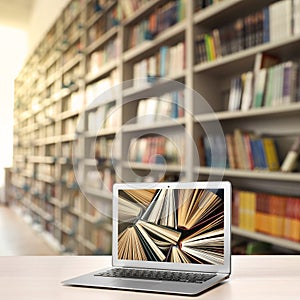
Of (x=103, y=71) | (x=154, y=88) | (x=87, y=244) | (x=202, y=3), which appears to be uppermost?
(x=202, y=3)

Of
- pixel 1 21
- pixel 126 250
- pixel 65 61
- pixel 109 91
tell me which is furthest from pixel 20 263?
pixel 65 61

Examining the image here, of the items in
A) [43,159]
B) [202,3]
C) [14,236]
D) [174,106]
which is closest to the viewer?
[202,3]

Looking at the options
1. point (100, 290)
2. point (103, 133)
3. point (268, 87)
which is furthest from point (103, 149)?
point (100, 290)

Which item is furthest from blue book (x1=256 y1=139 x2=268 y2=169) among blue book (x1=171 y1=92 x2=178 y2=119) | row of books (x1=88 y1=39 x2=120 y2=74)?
row of books (x1=88 y1=39 x2=120 y2=74)

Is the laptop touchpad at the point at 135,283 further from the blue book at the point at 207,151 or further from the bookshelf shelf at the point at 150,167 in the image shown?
the bookshelf shelf at the point at 150,167

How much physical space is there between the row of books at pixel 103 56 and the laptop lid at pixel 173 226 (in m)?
2.92

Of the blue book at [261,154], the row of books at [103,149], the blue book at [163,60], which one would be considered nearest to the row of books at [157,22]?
the blue book at [163,60]

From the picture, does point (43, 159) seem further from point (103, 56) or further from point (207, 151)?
point (207, 151)

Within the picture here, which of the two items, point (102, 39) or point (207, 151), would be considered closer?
point (207, 151)

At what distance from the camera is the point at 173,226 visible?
33.8 inches

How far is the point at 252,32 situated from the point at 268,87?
1.04 feet

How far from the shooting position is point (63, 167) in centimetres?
491

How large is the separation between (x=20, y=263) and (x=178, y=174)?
7.00 feet

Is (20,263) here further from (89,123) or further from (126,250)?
(89,123)
